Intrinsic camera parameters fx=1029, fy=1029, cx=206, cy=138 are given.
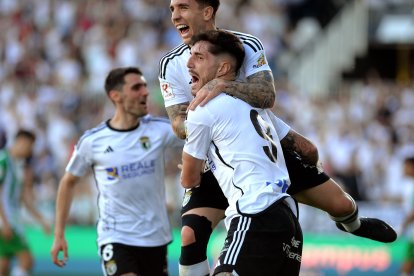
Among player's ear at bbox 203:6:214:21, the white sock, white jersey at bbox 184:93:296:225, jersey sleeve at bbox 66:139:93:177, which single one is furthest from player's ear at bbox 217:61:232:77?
jersey sleeve at bbox 66:139:93:177

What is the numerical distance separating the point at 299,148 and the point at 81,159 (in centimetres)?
255

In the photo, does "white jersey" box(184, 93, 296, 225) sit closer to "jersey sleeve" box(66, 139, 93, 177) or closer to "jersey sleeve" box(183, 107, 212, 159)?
"jersey sleeve" box(183, 107, 212, 159)

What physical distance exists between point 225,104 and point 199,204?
3.28 feet

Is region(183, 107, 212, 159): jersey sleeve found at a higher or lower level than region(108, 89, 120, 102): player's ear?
lower

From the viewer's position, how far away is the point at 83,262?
16703 mm

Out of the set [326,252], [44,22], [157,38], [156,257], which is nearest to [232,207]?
[156,257]

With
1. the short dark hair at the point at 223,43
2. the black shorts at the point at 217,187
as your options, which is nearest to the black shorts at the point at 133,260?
the black shorts at the point at 217,187

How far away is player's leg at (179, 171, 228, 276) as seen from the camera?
7.20m

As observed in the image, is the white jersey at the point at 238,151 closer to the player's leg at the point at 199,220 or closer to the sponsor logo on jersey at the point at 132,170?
the player's leg at the point at 199,220

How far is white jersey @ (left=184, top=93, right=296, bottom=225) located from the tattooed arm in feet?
0.15

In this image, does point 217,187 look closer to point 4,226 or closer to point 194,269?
point 194,269

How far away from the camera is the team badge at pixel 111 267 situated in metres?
8.91

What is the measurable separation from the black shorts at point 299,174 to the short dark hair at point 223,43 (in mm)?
987

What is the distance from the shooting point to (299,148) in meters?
7.60
